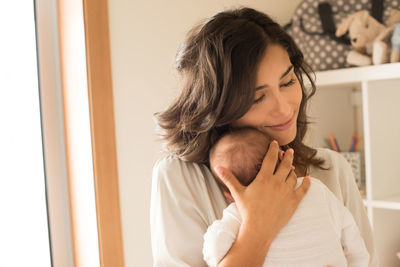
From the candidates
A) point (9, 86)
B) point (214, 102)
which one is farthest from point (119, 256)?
point (214, 102)

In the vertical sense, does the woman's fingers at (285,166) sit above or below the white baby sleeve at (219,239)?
above

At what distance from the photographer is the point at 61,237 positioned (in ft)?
5.35

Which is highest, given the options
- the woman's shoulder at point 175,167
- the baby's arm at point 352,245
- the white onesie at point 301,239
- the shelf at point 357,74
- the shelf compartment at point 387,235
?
the shelf at point 357,74

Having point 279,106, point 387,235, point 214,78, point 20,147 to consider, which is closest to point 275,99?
point 279,106

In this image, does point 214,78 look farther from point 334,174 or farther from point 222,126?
point 334,174

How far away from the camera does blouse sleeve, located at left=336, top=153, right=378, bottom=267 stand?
4.08 ft

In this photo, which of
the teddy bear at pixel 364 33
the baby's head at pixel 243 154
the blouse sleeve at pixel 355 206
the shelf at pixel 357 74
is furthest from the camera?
the teddy bear at pixel 364 33

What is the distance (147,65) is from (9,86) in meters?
0.53

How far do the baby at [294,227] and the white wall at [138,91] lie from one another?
67cm

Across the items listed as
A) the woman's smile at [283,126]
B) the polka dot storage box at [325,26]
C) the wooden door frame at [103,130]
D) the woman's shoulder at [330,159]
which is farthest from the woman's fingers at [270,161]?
the polka dot storage box at [325,26]

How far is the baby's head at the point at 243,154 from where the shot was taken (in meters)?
1.03

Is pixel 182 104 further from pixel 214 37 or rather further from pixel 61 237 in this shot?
pixel 61 237

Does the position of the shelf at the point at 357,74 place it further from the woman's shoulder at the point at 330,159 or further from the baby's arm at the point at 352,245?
the baby's arm at the point at 352,245

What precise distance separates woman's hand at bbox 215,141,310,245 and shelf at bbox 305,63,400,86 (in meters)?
1.08
